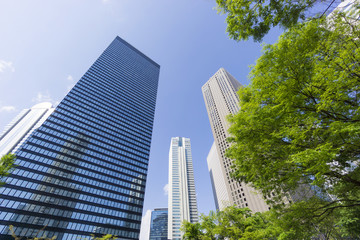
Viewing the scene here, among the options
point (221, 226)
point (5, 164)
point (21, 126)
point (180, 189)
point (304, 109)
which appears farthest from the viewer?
point (180, 189)

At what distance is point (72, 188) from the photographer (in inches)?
2064

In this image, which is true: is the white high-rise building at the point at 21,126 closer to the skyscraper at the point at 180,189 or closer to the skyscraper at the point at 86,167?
the skyscraper at the point at 86,167

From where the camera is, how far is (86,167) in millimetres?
59469

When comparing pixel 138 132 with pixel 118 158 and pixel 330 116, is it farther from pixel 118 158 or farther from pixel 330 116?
pixel 330 116

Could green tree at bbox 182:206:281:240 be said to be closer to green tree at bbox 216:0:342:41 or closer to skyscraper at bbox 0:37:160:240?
green tree at bbox 216:0:342:41

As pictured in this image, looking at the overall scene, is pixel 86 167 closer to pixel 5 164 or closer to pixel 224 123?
pixel 5 164

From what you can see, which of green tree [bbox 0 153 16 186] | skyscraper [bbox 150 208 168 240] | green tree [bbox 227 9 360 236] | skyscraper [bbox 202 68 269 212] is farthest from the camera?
skyscraper [bbox 150 208 168 240]

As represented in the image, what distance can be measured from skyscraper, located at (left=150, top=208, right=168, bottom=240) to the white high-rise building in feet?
405

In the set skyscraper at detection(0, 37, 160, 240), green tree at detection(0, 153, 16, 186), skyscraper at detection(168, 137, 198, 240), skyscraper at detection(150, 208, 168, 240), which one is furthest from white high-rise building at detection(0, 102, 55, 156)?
skyscraper at detection(150, 208, 168, 240)

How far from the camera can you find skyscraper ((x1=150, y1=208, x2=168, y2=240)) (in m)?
130

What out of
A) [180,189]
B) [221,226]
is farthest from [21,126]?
[221,226]

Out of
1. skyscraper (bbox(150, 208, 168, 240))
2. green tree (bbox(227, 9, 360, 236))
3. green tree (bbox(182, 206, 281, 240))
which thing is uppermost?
skyscraper (bbox(150, 208, 168, 240))

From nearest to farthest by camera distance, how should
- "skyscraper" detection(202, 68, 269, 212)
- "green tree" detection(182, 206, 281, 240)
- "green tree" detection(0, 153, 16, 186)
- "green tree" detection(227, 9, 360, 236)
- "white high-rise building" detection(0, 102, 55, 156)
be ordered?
"green tree" detection(227, 9, 360, 236)
"green tree" detection(0, 153, 16, 186)
"green tree" detection(182, 206, 281, 240)
"skyscraper" detection(202, 68, 269, 212)
"white high-rise building" detection(0, 102, 55, 156)

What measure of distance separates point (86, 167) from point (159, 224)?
11226cm
